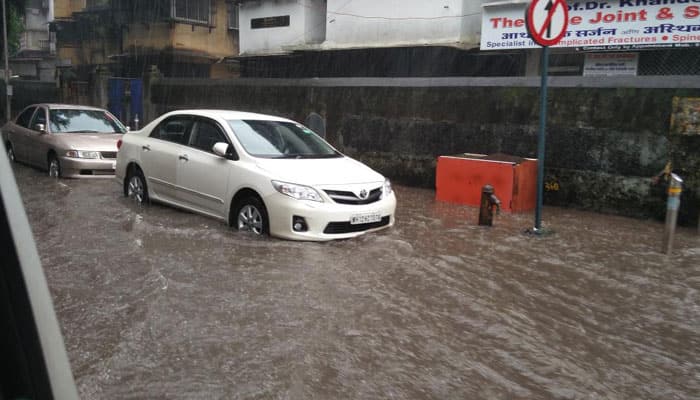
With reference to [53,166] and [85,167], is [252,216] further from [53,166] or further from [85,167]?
[53,166]

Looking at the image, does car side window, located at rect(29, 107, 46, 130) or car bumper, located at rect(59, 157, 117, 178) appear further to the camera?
car side window, located at rect(29, 107, 46, 130)

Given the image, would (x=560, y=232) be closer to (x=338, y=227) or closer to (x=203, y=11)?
(x=338, y=227)

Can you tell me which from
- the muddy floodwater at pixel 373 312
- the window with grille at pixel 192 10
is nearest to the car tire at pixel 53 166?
the muddy floodwater at pixel 373 312

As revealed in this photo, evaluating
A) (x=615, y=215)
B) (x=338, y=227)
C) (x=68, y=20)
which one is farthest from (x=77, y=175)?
(x=68, y=20)

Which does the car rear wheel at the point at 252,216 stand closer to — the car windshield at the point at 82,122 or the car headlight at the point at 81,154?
the car headlight at the point at 81,154

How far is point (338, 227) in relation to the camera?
22.5 feet

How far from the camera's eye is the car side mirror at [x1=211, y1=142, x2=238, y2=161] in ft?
24.0

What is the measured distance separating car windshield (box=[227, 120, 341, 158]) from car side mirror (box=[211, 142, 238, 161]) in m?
0.16

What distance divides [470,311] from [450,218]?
381 centimetres

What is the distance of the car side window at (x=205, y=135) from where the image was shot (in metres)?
7.80

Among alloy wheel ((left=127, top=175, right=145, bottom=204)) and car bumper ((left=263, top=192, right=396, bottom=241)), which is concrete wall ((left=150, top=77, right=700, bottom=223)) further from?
alloy wheel ((left=127, top=175, right=145, bottom=204))

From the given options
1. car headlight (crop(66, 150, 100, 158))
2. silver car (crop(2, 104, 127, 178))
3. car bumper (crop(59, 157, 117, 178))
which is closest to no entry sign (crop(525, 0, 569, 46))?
car bumper (crop(59, 157, 117, 178))

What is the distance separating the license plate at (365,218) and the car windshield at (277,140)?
1174 mm

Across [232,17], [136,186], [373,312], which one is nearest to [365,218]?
[373,312]
